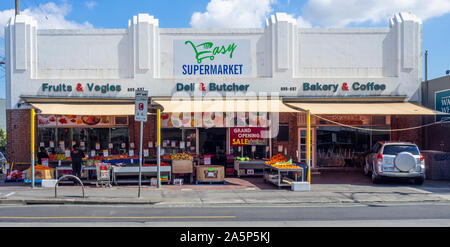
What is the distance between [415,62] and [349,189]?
796cm

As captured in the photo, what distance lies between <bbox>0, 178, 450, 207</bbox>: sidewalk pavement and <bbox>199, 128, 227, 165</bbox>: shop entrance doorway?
317cm

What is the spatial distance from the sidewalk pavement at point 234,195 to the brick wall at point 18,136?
2.19 meters

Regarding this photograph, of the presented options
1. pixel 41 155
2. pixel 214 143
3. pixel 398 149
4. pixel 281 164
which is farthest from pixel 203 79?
pixel 398 149

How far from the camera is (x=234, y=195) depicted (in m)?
12.8

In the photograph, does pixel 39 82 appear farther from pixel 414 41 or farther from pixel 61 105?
pixel 414 41

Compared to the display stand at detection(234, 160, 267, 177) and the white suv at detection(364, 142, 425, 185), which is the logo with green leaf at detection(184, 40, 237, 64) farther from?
the white suv at detection(364, 142, 425, 185)

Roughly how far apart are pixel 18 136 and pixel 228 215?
38.9ft

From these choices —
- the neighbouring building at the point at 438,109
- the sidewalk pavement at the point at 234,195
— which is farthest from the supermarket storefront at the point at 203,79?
the sidewalk pavement at the point at 234,195

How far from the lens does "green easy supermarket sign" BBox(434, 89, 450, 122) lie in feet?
56.7

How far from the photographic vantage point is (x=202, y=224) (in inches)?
337

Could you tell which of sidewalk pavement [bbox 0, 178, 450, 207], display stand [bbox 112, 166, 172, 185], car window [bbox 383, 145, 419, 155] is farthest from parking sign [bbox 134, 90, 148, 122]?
car window [bbox 383, 145, 419, 155]

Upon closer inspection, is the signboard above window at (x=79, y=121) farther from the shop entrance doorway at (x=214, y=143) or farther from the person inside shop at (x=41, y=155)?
the shop entrance doorway at (x=214, y=143)

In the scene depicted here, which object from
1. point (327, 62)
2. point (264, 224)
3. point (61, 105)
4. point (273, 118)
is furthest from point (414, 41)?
point (61, 105)

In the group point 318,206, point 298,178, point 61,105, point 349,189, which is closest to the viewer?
point 318,206
